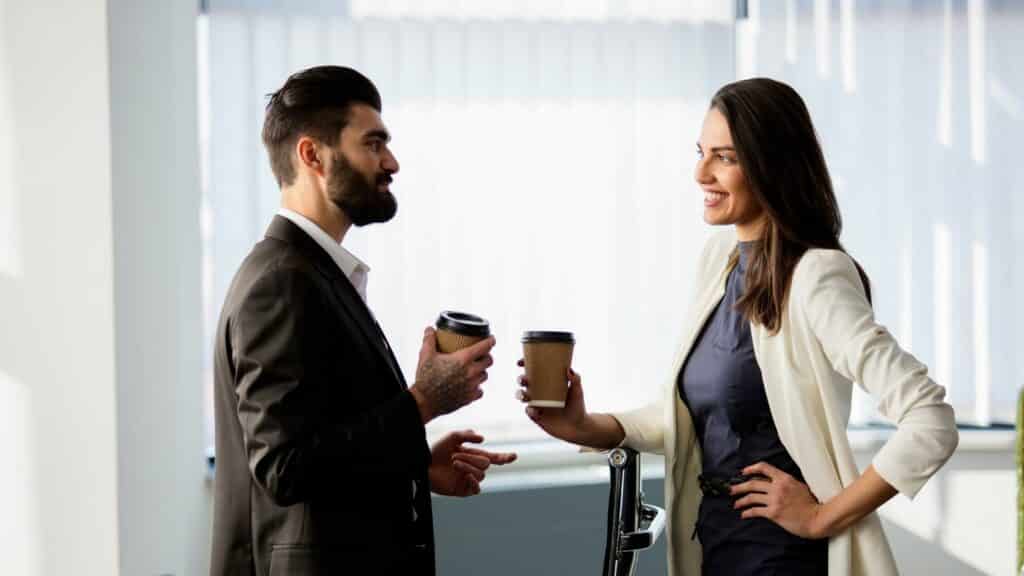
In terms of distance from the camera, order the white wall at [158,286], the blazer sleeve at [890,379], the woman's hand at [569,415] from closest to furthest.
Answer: the blazer sleeve at [890,379]
the woman's hand at [569,415]
the white wall at [158,286]

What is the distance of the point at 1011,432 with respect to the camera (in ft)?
12.5

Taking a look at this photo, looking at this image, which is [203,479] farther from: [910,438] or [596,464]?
[910,438]

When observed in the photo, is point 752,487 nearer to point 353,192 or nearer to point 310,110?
point 353,192

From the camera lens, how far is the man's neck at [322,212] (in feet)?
6.11

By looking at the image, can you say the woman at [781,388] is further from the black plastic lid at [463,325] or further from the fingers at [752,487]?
the black plastic lid at [463,325]

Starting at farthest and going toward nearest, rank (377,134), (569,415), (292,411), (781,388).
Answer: (569,415) < (377,134) < (781,388) < (292,411)

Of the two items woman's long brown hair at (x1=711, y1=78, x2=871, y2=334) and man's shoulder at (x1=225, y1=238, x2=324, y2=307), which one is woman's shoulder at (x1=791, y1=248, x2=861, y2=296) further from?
man's shoulder at (x1=225, y1=238, x2=324, y2=307)

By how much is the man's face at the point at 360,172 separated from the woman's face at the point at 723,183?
533 mm

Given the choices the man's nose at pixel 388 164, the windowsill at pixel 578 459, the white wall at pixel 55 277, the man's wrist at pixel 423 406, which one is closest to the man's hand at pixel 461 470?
the man's wrist at pixel 423 406

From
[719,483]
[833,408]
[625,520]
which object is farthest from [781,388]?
[625,520]

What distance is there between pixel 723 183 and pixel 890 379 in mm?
430

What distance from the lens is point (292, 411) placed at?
159 cm

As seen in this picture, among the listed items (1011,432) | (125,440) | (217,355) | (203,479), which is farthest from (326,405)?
(1011,432)

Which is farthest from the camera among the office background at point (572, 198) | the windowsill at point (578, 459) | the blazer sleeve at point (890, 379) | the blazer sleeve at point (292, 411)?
the windowsill at point (578, 459)
